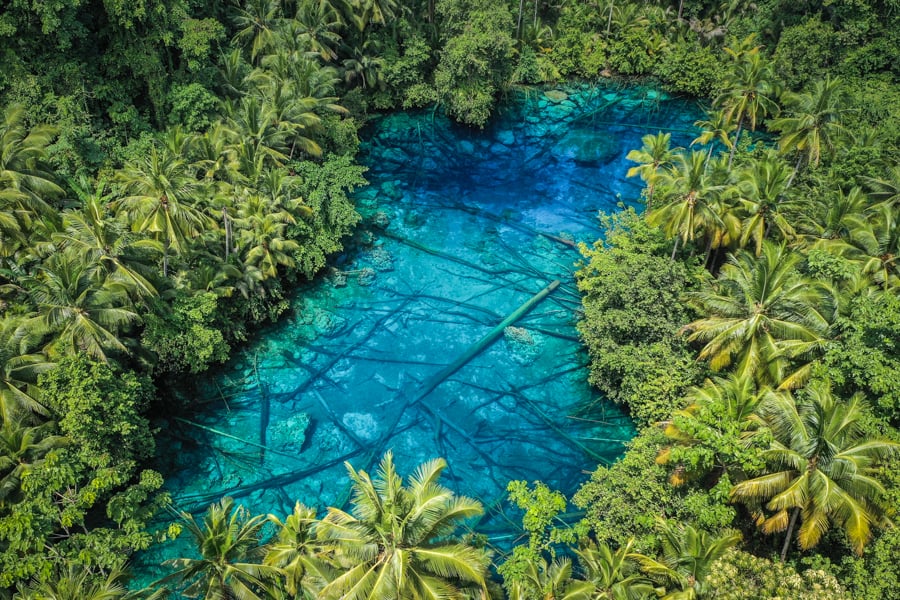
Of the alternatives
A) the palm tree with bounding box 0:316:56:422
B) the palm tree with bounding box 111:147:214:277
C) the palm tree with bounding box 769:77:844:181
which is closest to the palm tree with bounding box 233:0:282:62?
the palm tree with bounding box 111:147:214:277

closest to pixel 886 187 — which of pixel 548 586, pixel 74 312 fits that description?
pixel 548 586

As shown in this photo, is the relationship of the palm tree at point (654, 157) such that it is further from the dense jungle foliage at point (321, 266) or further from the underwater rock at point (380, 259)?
the underwater rock at point (380, 259)

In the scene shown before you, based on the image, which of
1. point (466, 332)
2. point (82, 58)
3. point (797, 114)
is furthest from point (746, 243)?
point (82, 58)

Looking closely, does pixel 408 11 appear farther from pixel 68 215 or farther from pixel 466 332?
pixel 68 215

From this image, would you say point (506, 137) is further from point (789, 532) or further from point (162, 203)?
point (789, 532)

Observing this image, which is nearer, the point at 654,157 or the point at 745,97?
the point at 654,157

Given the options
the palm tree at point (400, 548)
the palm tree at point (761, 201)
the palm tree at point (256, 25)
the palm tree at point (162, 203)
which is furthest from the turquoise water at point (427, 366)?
the palm tree at point (256, 25)

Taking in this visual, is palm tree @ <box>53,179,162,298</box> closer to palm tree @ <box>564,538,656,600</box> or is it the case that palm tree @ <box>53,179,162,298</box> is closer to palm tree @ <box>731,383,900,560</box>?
palm tree @ <box>564,538,656,600</box>
